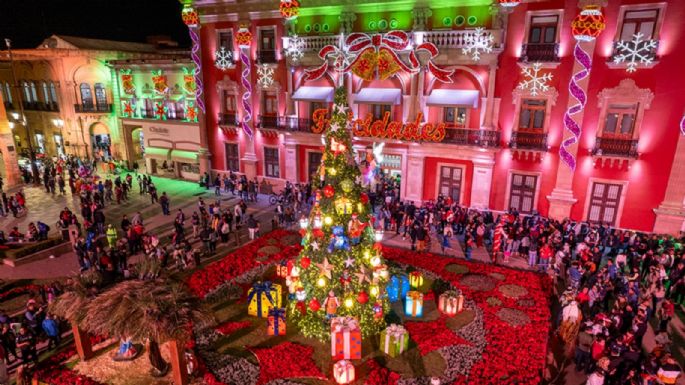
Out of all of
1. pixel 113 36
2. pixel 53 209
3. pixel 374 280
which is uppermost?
pixel 113 36

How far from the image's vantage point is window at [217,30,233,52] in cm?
2752

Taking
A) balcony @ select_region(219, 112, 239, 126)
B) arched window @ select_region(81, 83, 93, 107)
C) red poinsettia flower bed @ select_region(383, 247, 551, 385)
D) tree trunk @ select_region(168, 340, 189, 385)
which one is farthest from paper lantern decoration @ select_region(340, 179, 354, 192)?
arched window @ select_region(81, 83, 93, 107)

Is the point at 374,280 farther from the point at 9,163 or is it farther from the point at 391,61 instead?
the point at 9,163

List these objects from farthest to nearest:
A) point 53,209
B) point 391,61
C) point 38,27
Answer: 1. point 38,27
2. point 53,209
3. point 391,61

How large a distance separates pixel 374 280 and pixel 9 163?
30.4 meters

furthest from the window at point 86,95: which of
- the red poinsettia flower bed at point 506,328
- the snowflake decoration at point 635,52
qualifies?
the snowflake decoration at point 635,52

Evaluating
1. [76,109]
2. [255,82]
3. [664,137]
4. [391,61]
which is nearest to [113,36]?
[76,109]

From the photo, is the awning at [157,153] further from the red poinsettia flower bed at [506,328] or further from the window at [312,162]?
the red poinsettia flower bed at [506,328]

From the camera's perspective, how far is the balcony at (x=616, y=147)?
18922 mm

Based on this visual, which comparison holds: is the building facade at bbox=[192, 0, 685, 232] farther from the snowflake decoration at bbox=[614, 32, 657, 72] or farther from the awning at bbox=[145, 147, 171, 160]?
the awning at bbox=[145, 147, 171, 160]

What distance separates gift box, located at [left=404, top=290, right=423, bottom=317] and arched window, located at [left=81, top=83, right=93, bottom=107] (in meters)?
33.7

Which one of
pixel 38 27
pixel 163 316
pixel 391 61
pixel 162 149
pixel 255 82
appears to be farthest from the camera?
pixel 38 27

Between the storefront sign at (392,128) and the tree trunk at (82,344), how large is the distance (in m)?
16.1

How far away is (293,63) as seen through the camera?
25672 millimetres
